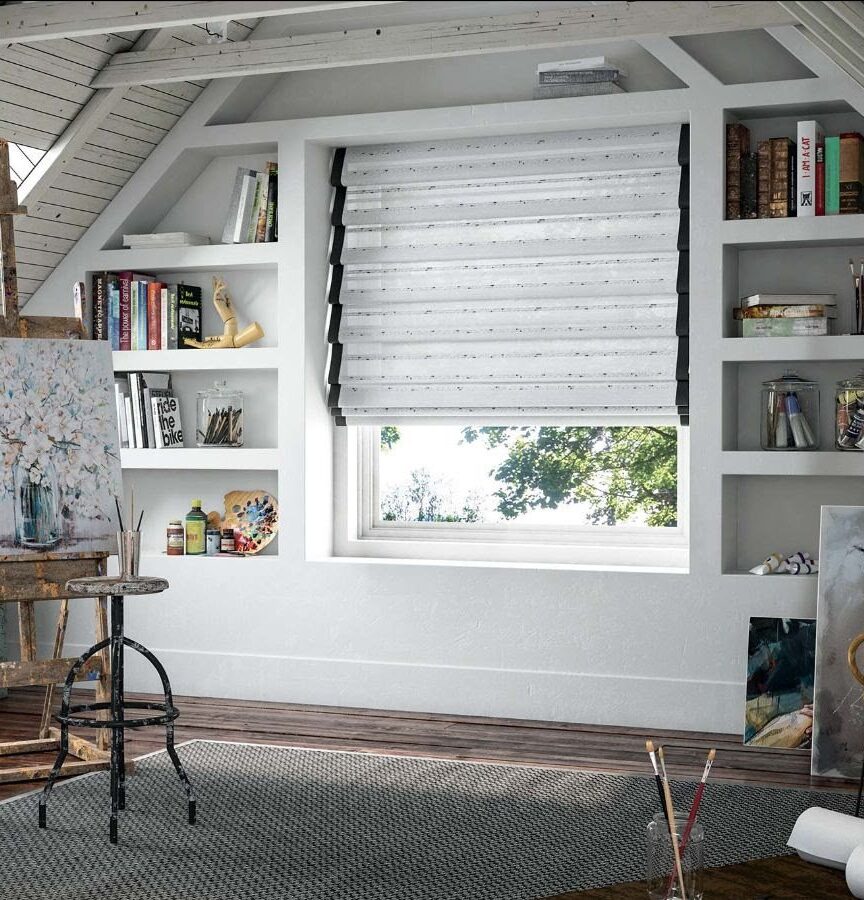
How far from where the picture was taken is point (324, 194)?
5.35m

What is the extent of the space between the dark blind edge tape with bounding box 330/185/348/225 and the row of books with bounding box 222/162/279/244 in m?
0.25

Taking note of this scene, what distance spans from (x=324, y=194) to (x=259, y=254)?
0.40m

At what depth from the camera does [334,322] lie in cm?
536

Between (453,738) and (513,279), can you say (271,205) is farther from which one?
(453,738)

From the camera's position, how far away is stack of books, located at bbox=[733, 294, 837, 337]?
14.9ft

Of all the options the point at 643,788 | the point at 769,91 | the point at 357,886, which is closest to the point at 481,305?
the point at 769,91

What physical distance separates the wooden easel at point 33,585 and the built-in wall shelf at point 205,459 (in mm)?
1148

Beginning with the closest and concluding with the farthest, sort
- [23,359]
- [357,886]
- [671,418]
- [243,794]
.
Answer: [357,886]
[243,794]
[23,359]
[671,418]

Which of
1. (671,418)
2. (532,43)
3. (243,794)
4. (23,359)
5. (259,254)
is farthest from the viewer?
(259,254)

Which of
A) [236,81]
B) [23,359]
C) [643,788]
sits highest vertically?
[236,81]

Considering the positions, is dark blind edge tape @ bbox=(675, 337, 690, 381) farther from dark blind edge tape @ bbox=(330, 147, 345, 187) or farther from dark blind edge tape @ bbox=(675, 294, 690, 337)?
dark blind edge tape @ bbox=(330, 147, 345, 187)

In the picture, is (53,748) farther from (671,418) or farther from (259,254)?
(671,418)

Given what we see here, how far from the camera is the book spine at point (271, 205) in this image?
5.30 meters

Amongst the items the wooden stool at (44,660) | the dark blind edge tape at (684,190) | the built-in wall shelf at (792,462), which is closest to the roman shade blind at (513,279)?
the dark blind edge tape at (684,190)
